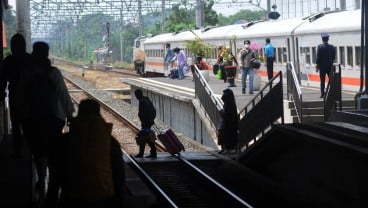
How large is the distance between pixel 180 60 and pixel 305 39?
351 inches

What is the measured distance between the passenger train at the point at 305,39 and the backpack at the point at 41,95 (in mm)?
15950

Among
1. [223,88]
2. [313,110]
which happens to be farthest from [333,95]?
[223,88]

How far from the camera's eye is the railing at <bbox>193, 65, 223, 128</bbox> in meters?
21.2

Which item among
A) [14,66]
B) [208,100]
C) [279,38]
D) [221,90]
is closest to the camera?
[14,66]

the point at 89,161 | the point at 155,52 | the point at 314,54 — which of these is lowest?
the point at 89,161

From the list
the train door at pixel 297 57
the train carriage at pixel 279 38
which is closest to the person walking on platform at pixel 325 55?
the train door at pixel 297 57

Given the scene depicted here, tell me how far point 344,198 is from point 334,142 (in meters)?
0.71

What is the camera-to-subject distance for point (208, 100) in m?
22.6

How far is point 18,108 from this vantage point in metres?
8.82

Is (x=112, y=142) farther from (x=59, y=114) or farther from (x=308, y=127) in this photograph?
(x=308, y=127)

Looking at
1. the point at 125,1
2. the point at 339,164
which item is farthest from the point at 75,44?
the point at 339,164

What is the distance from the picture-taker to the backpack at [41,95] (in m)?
8.60

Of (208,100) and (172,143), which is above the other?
(208,100)

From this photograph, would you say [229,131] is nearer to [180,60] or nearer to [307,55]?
[307,55]
